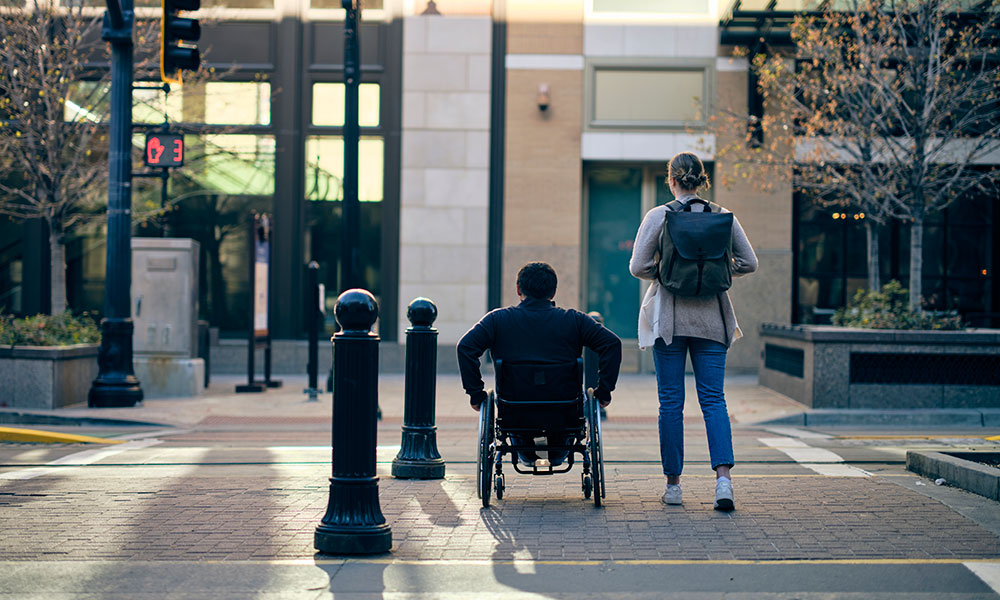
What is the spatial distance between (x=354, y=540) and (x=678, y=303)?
7.14 ft

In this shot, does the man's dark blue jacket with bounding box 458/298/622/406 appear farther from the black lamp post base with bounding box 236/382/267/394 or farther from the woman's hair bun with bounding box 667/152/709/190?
the black lamp post base with bounding box 236/382/267/394

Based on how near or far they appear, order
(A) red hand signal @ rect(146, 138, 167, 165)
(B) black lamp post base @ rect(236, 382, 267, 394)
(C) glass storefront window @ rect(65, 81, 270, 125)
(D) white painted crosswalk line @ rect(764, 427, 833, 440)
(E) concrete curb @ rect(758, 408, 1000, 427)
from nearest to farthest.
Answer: (D) white painted crosswalk line @ rect(764, 427, 833, 440) < (E) concrete curb @ rect(758, 408, 1000, 427) < (A) red hand signal @ rect(146, 138, 167, 165) < (B) black lamp post base @ rect(236, 382, 267, 394) < (C) glass storefront window @ rect(65, 81, 270, 125)

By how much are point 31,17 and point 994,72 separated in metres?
13.5

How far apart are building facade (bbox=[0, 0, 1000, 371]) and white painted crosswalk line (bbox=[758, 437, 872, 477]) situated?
938cm

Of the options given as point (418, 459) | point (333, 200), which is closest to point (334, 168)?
point (333, 200)

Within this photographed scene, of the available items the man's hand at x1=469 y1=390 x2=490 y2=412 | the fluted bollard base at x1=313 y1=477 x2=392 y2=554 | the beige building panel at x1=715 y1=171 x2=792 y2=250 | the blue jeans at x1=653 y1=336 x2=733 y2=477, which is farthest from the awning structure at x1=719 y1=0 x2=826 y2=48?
the fluted bollard base at x1=313 y1=477 x2=392 y2=554

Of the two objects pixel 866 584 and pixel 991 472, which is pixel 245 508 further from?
pixel 991 472

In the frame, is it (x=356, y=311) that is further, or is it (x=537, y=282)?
(x=537, y=282)

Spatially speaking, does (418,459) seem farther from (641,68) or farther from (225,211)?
(641,68)

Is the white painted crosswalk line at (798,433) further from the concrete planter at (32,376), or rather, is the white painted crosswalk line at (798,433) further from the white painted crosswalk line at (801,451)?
the concrete planter at (32,376)

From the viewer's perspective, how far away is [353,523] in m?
4.94

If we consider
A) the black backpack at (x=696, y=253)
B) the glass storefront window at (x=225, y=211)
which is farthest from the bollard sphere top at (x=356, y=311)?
the glass storefront window at (x=225, y=211)

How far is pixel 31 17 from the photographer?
16.3 m

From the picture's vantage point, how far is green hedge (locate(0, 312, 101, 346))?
502 inches
